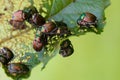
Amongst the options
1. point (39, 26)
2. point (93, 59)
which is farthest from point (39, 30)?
point (93, 59)

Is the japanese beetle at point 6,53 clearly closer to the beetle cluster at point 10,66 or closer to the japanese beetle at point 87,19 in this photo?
the beetle cluster at point 10,66

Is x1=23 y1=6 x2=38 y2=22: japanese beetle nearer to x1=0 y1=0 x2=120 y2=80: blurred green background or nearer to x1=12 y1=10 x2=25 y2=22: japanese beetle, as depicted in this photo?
x1=12 y1=10 x2=25 y2=22: japanese beetle

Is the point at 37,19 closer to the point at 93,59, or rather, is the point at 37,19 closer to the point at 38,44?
the point at 38,44

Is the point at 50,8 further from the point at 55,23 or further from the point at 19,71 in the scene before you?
the point at 19,71

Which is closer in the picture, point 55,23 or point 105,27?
point 55,23

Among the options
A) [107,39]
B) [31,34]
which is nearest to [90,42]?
[107,39]

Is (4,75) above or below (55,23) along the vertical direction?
below
